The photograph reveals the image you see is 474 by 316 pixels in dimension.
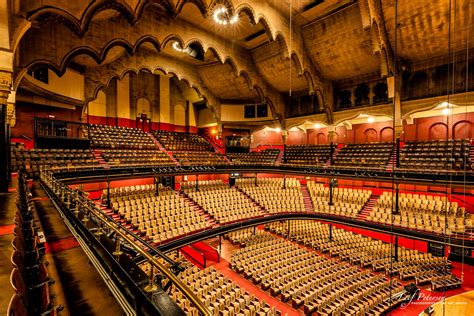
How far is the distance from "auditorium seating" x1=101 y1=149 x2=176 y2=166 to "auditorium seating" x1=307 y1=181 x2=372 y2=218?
11.9 m

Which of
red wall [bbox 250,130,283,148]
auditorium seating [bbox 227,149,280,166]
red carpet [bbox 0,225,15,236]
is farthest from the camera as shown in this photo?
red wall [bbox 250,130,283,148]

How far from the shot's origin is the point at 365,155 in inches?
765

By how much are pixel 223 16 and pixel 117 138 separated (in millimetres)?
12524

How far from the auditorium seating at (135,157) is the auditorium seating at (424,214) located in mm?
15167

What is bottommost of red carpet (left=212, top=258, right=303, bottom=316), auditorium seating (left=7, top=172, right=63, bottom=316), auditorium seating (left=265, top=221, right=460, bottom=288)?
red carpet (left=212, top=258, right=303, bottom=316)

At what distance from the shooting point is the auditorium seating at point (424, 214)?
504 inches

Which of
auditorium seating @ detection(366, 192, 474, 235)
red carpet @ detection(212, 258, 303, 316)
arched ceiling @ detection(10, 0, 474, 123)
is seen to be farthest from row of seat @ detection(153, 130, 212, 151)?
auditorium seating @ detection(366, 192, 474, 235)

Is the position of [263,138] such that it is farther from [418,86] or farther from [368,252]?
A: [368,252]

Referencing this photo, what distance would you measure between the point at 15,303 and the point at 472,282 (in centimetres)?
1792

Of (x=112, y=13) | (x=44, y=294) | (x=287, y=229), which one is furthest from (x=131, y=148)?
Result: (x=44, y=294)

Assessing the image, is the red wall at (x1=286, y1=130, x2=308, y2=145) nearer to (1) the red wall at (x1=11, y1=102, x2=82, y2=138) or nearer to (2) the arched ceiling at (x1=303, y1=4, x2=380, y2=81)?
(2) the arched ceiling at (x1=303, y1=4, x2=380, y2=81)

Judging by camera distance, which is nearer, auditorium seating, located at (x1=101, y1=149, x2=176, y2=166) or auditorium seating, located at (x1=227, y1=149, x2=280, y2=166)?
auditorium seating, located at (x1=101, y1=149, x2=176, y2=166)

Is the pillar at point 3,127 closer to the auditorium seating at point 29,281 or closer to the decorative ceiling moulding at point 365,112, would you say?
the auditorium seating at point 29,281

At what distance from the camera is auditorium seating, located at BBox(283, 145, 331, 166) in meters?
21.6
